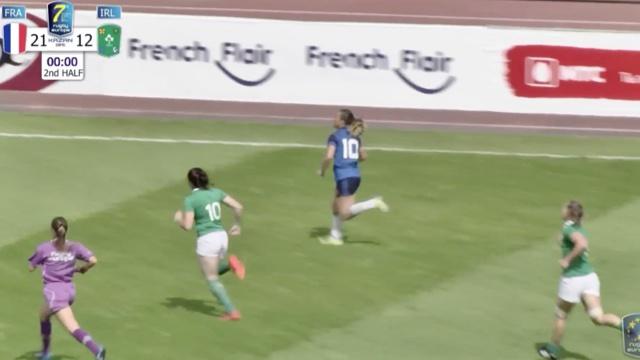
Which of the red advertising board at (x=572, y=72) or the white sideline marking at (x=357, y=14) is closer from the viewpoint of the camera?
the red advertising board at (x=572, y=72)

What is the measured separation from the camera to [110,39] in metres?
32.8

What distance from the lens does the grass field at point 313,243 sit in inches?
736

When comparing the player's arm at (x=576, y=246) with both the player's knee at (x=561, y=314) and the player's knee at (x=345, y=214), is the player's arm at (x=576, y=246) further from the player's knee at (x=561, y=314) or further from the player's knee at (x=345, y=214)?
the player's knee at (x=345, y=214)

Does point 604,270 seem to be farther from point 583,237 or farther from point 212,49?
point 212,49

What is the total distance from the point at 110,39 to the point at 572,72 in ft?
35.6

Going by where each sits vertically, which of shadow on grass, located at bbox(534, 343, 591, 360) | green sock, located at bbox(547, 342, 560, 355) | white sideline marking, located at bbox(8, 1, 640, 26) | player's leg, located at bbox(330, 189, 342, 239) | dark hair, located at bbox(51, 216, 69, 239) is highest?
white sideline marking, located at bbox(8, 1, 640, 26)

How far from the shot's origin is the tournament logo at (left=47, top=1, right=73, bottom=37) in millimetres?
33031

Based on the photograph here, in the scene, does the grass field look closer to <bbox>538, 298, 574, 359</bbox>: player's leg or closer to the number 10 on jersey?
<bbox>538, 298, 574, 359</bbox>: player's leg

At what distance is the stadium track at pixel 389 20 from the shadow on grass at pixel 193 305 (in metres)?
13.0

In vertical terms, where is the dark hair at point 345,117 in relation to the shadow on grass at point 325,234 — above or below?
above

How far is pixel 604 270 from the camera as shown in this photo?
22016 millimetres

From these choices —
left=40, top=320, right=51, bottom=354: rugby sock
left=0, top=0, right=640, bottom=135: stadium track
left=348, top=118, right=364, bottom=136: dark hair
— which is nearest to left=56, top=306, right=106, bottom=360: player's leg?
left=40, top=320, right=51, bottom=354: rugby sock


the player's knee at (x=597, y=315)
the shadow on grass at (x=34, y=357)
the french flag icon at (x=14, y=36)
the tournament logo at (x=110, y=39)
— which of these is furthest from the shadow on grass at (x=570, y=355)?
the french flag icon at (x=14, y=36)

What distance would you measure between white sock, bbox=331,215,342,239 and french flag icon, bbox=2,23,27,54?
42.7 feet
